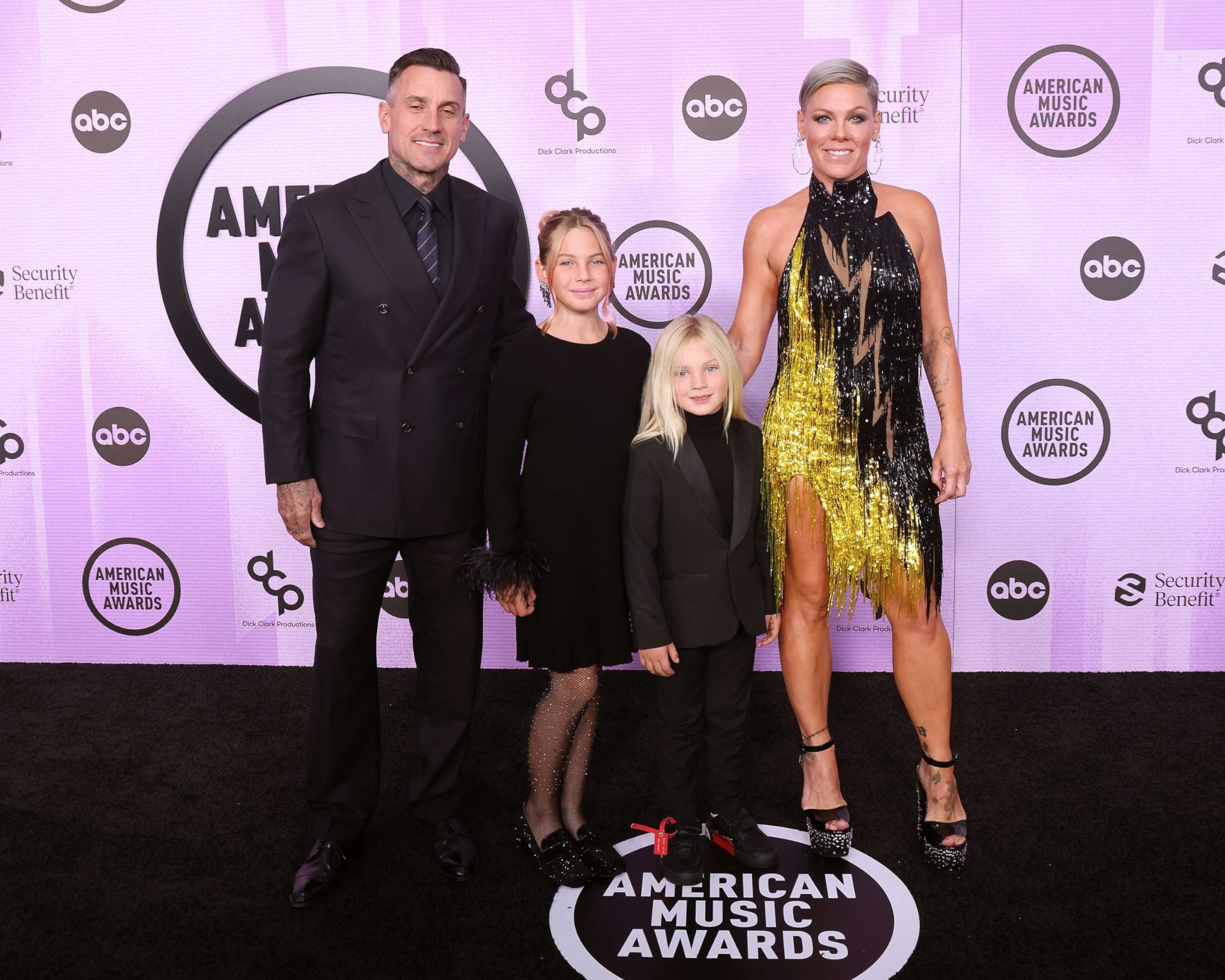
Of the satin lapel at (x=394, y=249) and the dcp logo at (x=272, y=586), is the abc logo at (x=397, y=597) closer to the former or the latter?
the dcp logo at (x=272, y=586)

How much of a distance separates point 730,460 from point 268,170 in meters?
2.32

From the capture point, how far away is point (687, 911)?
216 cm

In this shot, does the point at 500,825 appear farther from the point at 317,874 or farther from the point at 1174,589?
the point at 1174,589

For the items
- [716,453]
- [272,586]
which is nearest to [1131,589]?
[716,453]

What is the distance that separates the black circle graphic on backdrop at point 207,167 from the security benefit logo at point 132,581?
709 mm

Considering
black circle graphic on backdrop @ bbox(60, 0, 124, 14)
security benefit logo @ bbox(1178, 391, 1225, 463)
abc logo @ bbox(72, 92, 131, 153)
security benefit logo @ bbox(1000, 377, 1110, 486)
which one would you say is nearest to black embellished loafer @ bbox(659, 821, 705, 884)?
security benefit logo @ bbox(1000, 377, 1110, 486)

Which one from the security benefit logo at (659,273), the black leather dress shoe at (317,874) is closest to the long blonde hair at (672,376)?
the black leather dress shoe at (317,874)

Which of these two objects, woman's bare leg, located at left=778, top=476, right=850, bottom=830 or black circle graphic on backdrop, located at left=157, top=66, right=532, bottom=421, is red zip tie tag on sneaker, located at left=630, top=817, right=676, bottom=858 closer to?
woman's bare leg, located at left=778, top=476, right=850, bottom=830

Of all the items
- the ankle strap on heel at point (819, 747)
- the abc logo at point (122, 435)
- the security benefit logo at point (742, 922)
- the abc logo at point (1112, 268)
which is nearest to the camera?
the security benefit logo at point (742, 922)

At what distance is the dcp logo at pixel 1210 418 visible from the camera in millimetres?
3471

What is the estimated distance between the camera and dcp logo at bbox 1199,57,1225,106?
3.32 metres

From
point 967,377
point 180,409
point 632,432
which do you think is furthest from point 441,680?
point 967,377

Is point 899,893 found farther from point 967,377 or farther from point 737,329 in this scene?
point 967,377

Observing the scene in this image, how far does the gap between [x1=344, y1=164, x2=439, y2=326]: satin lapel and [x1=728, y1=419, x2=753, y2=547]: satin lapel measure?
744 mm
